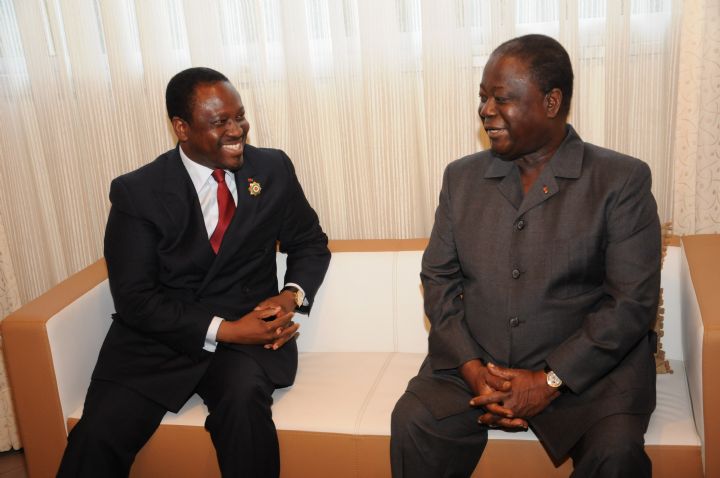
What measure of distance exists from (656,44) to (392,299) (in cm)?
116

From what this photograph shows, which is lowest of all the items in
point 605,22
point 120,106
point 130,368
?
point 130,368

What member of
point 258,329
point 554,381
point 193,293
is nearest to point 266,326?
point 258,329

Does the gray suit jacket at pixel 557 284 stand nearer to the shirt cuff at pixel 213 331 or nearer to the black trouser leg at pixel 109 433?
the shirt cuff at pixel 213 331

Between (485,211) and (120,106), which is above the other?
(120,106)

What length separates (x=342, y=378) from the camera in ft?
8.18

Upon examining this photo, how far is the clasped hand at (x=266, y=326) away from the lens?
2.36 m

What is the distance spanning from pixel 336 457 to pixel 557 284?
76 centimetres

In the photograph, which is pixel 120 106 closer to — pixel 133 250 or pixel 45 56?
pixel 45 56

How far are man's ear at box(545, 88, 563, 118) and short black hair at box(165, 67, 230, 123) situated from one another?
963 millimetres

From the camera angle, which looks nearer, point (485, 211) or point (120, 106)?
point (485, 211)

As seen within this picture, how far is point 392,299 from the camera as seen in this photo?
8.76 ft

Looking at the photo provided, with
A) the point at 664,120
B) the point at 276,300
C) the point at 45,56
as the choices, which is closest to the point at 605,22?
the point at 664,120

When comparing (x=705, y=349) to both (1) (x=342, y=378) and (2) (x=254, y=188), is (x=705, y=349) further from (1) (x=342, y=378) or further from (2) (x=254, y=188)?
(2) (x=254, y=188)

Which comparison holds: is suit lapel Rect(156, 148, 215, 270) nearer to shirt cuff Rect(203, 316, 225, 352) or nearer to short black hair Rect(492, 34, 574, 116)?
shirt cuff Rect(203, 316, 225, 352)
